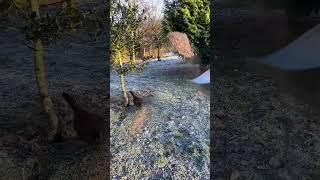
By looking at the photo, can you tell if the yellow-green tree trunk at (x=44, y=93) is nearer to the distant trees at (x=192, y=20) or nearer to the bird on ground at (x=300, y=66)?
the distant trees at (x=192, y=20)

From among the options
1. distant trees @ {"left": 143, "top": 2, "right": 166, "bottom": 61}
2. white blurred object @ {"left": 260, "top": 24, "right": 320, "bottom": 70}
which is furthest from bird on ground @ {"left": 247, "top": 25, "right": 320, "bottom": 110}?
distant trees @ {"left": 143, "top": 2, "right": 166, "bottom": 61}

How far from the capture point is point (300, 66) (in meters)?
3.29

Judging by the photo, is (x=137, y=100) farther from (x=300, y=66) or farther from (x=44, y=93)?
(x=300, y=66)

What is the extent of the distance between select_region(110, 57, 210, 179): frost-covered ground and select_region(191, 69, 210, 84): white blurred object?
4 cm

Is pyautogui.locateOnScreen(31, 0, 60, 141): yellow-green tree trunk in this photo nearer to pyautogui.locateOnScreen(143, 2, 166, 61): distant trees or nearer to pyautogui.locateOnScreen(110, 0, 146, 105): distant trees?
pyautogui.locateOnScreen(110, 0, 146, 105): distant trees

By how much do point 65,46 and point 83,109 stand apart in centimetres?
44

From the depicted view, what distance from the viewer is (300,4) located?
3.28 meters

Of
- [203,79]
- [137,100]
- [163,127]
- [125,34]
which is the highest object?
[125,34]

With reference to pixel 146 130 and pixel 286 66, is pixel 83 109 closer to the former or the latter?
pixel 146 130

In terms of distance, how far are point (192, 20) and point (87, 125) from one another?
3.35ft

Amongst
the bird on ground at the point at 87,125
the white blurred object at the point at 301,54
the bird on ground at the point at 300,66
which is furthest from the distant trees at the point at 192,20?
the bird on ground at the point at 87,125

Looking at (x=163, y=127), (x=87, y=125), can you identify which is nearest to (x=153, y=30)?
(x=163, y=127)

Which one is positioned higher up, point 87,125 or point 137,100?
point 137,100

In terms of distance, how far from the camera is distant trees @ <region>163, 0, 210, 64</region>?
3.21 meters
